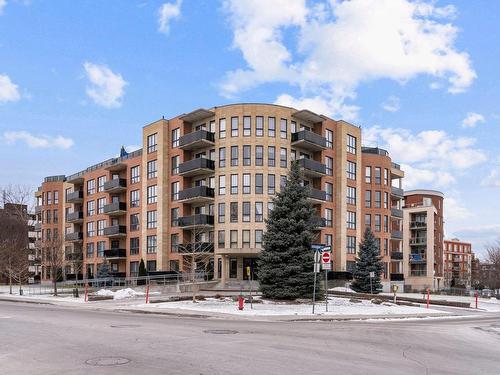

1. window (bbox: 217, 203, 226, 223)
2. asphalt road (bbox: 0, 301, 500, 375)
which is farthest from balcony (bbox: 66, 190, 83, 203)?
asphalt road (bbox: 0, 301, 500, 375)

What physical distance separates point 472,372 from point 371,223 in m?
52.3

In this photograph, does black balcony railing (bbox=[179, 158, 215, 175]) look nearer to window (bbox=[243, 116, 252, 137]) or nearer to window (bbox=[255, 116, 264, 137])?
window (bbox=[243, 116, 252, 137])

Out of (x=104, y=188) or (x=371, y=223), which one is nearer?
(x=371, y=223)

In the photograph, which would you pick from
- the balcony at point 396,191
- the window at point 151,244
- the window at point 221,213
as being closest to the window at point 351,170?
the balcony at point 396,191

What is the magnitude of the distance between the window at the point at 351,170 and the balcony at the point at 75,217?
38428 mm

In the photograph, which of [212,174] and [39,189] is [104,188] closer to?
[212,174]

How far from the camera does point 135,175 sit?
206ft

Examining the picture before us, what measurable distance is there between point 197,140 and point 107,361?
41942 millimetres

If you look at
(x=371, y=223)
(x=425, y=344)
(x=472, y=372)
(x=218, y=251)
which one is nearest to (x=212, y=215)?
(x=218, y=251)

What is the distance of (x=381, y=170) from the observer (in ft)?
206

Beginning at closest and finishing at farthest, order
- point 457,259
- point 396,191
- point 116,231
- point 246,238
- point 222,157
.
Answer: point 246,238, point 222,157, point 116,231, point 396,191, point 457,259

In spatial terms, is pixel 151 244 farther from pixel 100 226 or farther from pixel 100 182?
pixel 100 182

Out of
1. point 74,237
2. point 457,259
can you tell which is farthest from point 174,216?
point 457,259

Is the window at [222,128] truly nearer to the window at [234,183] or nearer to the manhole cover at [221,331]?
the window at [234,183]
